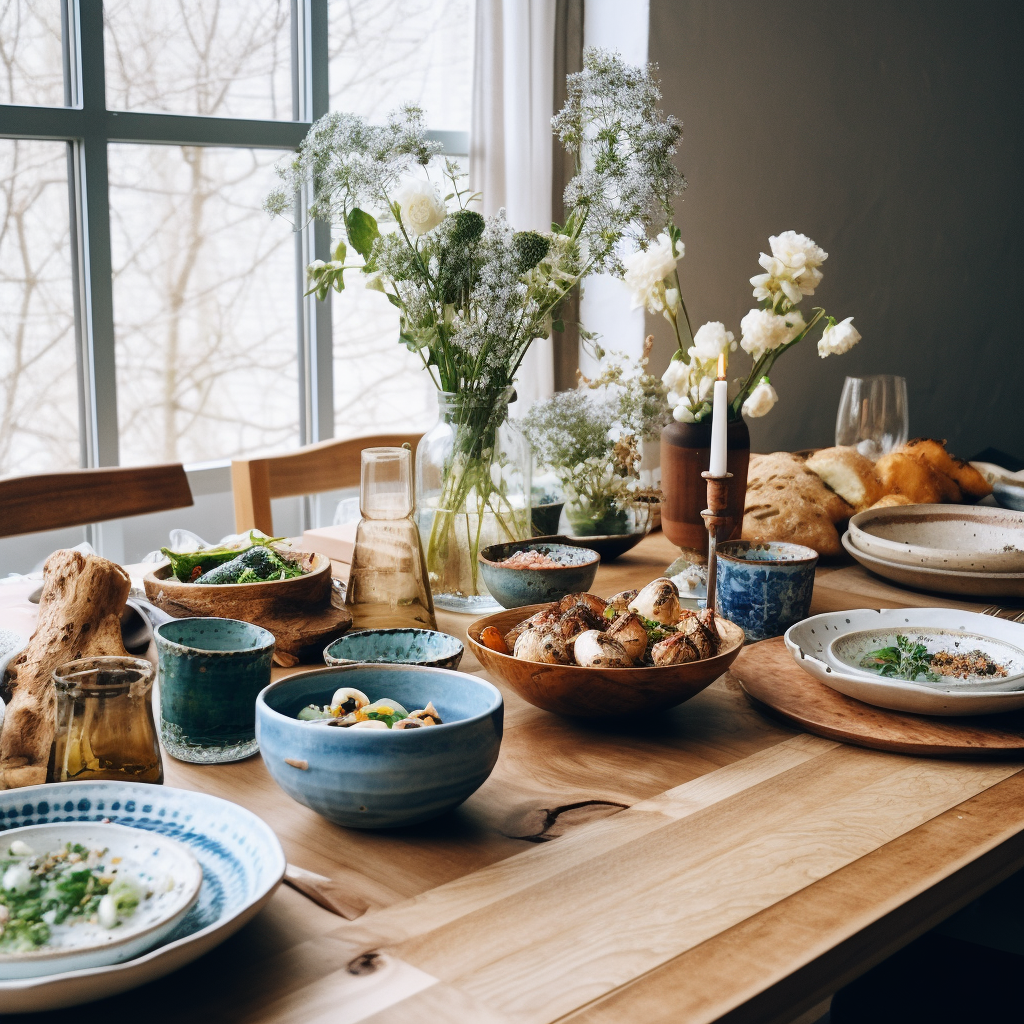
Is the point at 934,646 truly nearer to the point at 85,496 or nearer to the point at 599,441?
the point at 599,441

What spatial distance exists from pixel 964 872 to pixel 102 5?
246cm

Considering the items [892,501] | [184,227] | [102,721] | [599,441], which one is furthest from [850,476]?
[184,227]

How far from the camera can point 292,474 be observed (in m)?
1.85

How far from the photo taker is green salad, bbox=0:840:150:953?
0.55 m

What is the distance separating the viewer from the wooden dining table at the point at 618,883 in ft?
1.87

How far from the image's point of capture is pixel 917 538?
162 centimetres

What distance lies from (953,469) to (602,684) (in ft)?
4.01

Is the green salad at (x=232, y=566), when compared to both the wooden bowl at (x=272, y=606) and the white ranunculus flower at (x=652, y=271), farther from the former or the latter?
the white ranunculus flower at (x=652, y=271)

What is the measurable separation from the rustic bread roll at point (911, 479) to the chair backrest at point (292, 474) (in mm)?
865

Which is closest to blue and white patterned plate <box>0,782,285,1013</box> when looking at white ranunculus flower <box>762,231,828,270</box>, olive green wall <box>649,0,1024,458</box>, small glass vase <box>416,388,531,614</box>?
small glass vase <box>416,388,531,614</box>

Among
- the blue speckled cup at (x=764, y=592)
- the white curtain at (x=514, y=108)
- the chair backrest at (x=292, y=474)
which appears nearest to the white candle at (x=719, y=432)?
the blue speckled cup at (x=764, y=592)

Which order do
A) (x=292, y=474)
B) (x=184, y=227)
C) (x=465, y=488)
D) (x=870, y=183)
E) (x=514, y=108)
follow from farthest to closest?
(x=870, y=183) → (x=514, y=108) → (x=184, y=227) → (x=292, y=474) → (x=465, y=488)

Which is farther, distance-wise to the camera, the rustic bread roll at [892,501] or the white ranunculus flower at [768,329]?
the rustic bread roll at [892,501]

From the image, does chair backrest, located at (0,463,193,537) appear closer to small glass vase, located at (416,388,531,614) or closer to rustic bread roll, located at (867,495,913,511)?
small glass vase, located at (416,388,531,614)
